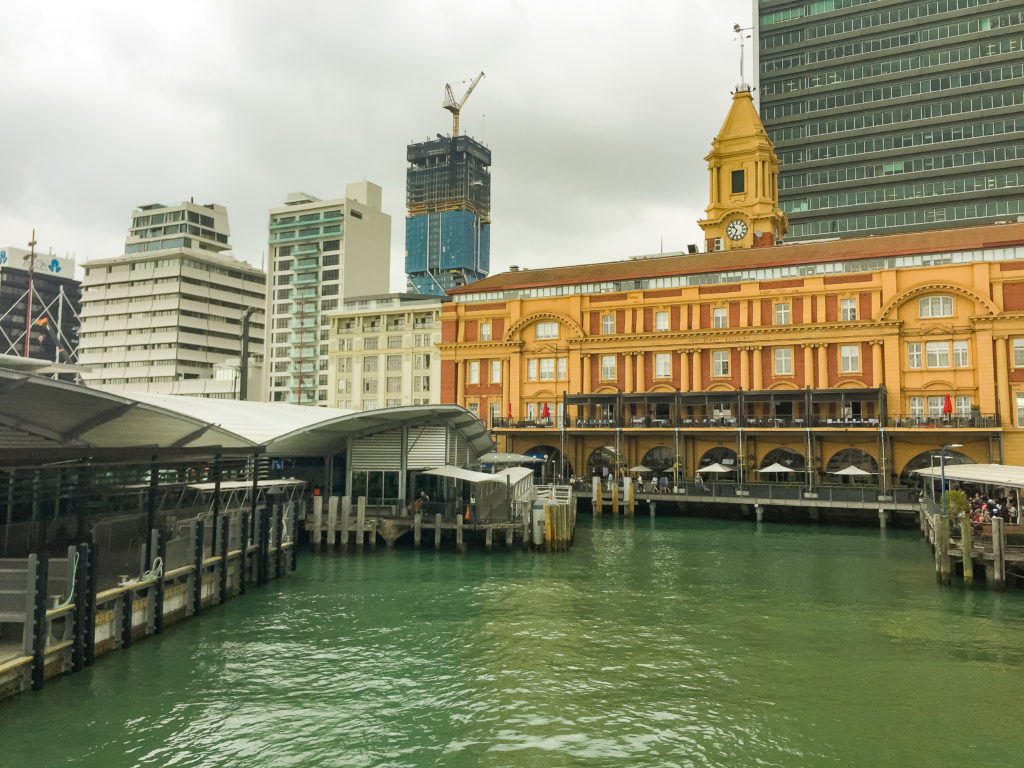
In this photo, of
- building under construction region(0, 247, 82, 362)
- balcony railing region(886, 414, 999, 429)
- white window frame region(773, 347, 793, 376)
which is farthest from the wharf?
building under construction region(0, 247, 82, 362)

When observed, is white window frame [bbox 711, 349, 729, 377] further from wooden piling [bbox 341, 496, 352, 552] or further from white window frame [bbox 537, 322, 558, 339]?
wooden piling [bbox 341, 496, 352, 552]

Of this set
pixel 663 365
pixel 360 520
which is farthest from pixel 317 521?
pixel 663 365

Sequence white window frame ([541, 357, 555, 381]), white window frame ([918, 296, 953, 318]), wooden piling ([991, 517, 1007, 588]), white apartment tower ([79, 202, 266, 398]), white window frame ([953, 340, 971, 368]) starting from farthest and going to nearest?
white apartment tower ([79, 202, 266, 398])
white window frame ([541, 357, 555, 381])
white window frame ([918, 296, 953, 318])
white window frame ([953, 340, 971, 368])
wooden piling ([991, 517, 1007, 588])

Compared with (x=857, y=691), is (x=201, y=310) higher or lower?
higher

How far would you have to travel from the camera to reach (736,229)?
285 ft

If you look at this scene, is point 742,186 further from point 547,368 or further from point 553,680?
point 553,680

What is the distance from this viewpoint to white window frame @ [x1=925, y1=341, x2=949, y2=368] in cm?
6162

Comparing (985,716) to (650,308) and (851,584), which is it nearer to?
(851,584)

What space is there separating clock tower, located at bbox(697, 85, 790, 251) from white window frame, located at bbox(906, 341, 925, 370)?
25601mm

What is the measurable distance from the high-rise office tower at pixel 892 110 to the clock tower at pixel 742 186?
30479 millimetres

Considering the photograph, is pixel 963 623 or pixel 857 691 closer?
pixel 857 691

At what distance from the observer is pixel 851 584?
3089cm

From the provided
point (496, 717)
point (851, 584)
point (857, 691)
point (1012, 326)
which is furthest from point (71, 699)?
point (1012, 326)

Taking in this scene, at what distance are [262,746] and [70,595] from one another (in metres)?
5.97
